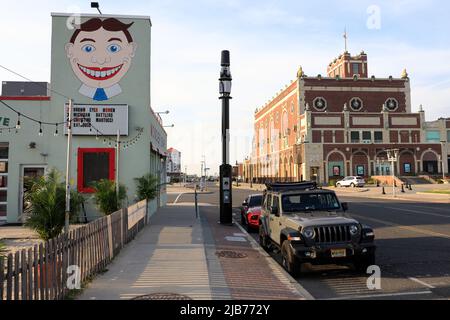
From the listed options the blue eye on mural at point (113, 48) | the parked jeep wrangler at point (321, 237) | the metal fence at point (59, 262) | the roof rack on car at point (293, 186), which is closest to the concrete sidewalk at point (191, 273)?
the metal fence at point (59, 262)

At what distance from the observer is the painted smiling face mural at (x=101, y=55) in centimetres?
1741

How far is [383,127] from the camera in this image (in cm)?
6888

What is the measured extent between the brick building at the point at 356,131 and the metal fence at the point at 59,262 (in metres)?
59.0

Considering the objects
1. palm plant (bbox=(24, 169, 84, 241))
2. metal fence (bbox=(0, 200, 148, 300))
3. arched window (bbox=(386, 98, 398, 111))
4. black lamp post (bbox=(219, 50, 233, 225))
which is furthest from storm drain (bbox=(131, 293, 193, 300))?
arched window (bbox=(386, 98, 398, 111))

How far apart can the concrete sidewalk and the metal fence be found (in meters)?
0.36

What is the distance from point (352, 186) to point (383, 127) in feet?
65.4

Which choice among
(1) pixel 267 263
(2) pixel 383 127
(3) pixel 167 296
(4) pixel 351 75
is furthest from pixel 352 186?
(3) pixel 167 296

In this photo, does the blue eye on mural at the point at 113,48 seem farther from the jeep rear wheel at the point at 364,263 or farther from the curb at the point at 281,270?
the jeep rear wheel at the point at 364,263

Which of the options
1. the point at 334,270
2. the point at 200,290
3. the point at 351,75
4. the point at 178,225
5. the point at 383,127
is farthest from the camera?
the point at 351,75

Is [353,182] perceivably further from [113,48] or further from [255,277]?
[255,277]

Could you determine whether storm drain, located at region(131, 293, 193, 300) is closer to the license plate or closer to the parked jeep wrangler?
the parked jeep wrangler

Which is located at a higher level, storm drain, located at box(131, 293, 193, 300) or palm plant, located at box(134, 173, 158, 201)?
palm plant, located at box(134, 173, 158, 201)

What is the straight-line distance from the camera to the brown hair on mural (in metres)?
17.4
